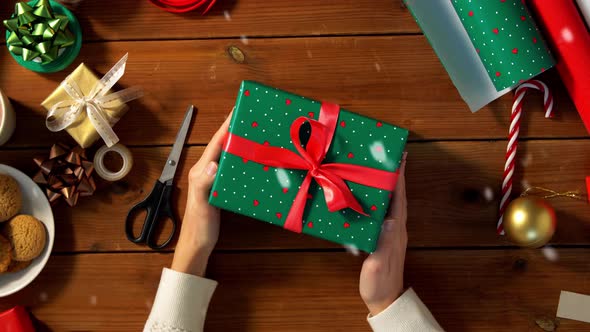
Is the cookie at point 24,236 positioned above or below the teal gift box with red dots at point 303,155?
below

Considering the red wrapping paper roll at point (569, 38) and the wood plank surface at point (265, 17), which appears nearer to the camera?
the red wrapping paper roll at point (569, 38)

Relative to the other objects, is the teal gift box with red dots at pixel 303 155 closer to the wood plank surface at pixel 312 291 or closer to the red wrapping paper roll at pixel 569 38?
the wood plank surface at pixel 312 291

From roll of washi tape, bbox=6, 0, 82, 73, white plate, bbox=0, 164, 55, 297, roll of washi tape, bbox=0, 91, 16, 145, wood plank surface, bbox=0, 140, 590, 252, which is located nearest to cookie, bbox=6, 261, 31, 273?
white plate, bbox=0, 164, 55, 297

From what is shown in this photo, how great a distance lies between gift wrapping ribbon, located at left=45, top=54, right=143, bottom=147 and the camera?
3.39 ft

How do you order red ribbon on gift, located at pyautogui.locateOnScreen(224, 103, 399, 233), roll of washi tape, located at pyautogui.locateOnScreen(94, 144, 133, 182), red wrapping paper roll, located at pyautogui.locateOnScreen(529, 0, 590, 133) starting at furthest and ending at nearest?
roll of washi tape, located at pyautogui.locateOnScreen(94, 144, 133, 182) < red wrapping paper roll, located at pyautogui.locateOnScreen(529, 0, 590, 133) < red ribbon on gift, located at pyautogui.locateOnScreen(224, 103, 399, 233)

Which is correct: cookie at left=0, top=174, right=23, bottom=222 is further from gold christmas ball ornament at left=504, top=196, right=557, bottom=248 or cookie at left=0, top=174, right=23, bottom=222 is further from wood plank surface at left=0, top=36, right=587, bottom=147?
gold christmas ball ornament at left=504, top=196, right=557, bottom=248

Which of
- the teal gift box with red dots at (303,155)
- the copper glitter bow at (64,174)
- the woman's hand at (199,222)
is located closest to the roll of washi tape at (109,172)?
the copper glitter bow at (64,174)

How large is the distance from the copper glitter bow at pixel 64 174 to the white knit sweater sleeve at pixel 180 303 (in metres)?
0.22

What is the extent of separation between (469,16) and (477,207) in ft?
1.18

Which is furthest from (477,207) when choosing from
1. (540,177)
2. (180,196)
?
(180,196)

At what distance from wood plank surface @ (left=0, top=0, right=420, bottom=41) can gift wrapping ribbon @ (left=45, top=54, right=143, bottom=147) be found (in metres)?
0.11

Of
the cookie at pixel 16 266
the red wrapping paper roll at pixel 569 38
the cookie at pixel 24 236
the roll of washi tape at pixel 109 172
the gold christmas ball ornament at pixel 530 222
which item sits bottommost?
the cookie at pixel 16 266

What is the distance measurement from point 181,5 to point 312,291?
0.60 meters

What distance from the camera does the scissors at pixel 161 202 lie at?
3.54ft
